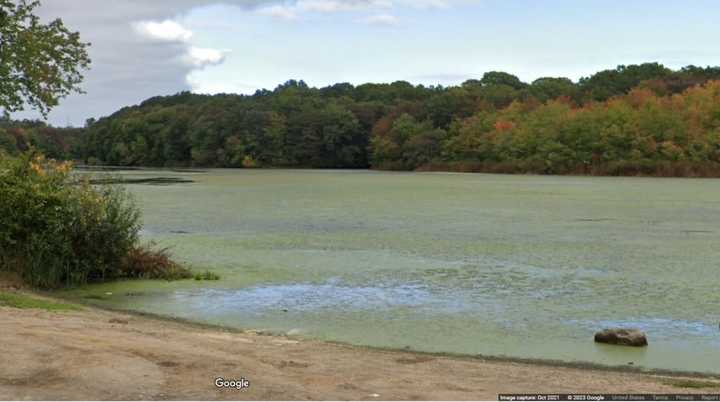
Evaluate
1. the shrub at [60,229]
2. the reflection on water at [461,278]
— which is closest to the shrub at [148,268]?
the shrub at [60,229]

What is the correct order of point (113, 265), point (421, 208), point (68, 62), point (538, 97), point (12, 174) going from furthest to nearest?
point (538, 97), point (421, 208), point (68, 62), point (113, 265), point (12, 174)

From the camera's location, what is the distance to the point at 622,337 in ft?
28.5

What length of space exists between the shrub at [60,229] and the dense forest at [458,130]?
127 ft

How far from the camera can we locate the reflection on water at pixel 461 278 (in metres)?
9.41

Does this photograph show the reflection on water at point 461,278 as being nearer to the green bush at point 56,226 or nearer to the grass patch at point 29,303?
the green bush at point 56,226

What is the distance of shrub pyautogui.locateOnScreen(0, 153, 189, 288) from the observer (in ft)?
39.7

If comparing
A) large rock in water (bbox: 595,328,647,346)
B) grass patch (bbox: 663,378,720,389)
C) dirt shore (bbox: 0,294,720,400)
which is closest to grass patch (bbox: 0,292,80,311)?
dirt shore (bbox: 0,294,720,400)

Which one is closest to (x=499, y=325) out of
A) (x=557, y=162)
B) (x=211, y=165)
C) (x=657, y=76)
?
(x=557, y=162)

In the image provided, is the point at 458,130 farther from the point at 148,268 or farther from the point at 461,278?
the point at 148,268

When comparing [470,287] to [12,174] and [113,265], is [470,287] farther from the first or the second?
[12,174]

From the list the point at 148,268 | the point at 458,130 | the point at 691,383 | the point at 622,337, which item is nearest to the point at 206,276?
the point at 148,268

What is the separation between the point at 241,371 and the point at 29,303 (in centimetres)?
480

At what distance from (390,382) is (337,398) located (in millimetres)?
752

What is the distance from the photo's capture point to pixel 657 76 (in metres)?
85.1
